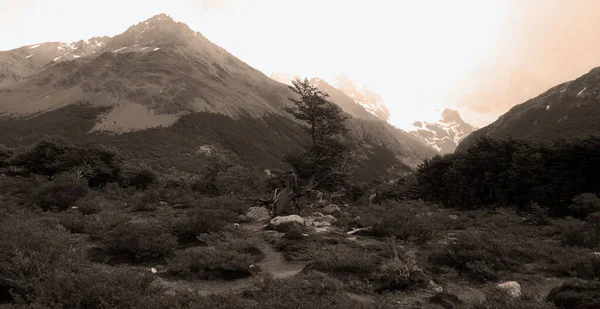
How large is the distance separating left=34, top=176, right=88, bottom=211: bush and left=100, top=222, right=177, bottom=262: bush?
383 inches

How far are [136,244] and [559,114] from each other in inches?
5261

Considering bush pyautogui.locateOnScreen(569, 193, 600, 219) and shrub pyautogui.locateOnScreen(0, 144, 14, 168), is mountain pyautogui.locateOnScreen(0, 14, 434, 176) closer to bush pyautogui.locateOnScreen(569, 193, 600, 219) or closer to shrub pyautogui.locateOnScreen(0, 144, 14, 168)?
shrub pyautogui.locateOnScreen(0, 144, 14, 168)

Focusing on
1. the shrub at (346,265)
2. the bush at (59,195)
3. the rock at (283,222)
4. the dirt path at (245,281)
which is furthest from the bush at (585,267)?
the bush at (59,195)

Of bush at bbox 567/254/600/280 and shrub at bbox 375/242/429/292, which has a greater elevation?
bush at bbox 567/254/600/280

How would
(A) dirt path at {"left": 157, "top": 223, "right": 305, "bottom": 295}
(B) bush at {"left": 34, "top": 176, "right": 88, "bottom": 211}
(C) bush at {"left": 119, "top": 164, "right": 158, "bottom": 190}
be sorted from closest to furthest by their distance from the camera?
(A) dirt path at {"left": 157, "top": 223, "right": 305, "bottom": 295}
(B) bush at {"left": 34, "top": 176, "right": 88, "bottom": 211}
(C) bush at {"left": 119, "top": 164, "right": 158, "bottom": 190}

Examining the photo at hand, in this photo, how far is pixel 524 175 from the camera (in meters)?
29.0

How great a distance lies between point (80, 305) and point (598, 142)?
105 feet

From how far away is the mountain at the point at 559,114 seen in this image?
314 feet

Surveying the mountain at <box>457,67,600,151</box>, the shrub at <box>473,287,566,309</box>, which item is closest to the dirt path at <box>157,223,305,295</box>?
the shrub at <box>473,287,566,309</box>

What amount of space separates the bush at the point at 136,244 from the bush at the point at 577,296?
1000 cm

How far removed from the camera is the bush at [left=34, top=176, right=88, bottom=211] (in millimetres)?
18858

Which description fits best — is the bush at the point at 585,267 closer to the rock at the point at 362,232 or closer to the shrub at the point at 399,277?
the shrub at the point at 399,277

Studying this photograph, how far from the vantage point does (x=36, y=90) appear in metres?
133

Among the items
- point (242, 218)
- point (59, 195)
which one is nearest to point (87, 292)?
point (242, 218)
